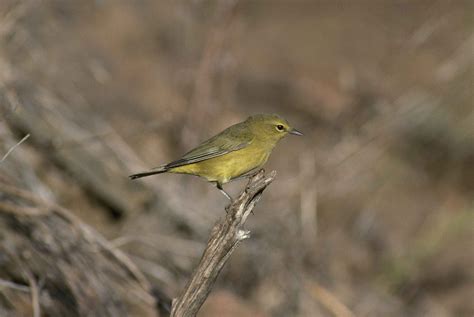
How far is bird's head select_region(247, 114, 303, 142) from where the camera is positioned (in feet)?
19.7

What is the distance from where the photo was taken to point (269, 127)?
6.07 m

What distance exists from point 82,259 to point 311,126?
4.94 meters

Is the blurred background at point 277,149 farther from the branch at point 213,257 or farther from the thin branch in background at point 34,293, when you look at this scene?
the branch at point 213,257

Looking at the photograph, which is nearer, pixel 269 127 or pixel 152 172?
pixel 152 172

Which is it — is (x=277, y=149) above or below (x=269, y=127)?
above

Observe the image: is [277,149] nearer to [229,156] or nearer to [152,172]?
[229,156]

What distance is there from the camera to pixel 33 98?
7.60m

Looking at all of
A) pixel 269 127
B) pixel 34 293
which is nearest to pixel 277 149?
pixel 269 127

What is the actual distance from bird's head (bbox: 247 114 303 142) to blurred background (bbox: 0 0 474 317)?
114 cm

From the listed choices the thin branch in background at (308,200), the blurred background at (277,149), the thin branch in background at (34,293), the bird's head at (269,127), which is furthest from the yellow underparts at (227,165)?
the thin branch in background at (308,200)

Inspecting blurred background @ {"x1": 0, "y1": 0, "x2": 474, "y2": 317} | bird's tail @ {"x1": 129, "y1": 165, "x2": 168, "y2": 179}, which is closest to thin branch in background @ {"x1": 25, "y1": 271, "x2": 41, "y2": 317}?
blurred background @ {"x1": 0, "y1": 0, "x2": 474, "y2": 317}

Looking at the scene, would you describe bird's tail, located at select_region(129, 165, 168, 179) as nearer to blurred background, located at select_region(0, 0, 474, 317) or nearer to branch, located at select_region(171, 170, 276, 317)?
blurred background, located at select_region(0, 0, 474, 317)

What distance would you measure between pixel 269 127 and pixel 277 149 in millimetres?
4427

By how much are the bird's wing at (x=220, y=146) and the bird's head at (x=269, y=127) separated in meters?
0.08
